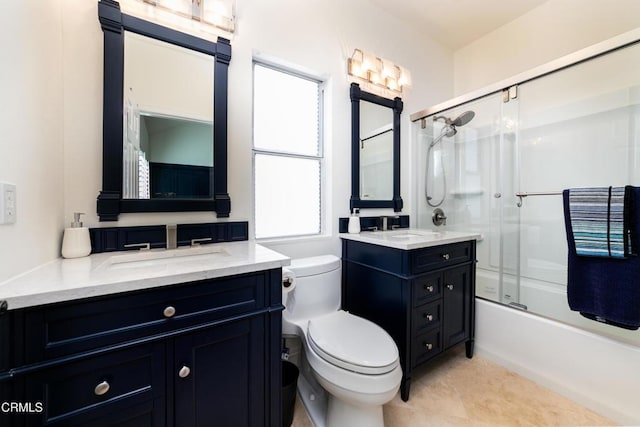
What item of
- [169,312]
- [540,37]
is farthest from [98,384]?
[540,37]

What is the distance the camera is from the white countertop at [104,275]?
2.12 ft

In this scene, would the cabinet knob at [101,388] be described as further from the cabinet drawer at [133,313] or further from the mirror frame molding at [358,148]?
the mirror frame molding at [358,148]

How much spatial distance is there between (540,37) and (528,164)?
1.06 m

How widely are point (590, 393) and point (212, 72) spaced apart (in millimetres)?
2729

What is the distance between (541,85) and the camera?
1.84m

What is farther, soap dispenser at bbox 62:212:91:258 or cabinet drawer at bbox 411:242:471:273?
cabinet drawer at bbox 411:242:471:273

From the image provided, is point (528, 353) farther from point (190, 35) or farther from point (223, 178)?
point (190, 35)

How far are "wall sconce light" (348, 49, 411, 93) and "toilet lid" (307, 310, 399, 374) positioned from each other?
5.70ft

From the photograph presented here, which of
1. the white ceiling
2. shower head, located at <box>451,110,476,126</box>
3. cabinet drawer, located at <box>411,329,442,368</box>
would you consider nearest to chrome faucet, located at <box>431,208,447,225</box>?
shower head, located at <box>451,110,476,126</box>

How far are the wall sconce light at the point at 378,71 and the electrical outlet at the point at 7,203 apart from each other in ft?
6.20

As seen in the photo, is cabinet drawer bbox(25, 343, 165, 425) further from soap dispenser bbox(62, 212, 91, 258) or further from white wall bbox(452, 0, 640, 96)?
white wall bbox(452, 0, 640, 96)

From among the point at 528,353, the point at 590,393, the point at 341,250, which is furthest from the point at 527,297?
the point at 341,250

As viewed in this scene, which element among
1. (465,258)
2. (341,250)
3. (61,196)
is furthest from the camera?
(341,250)

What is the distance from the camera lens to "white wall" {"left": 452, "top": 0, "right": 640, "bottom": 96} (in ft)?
5.79
